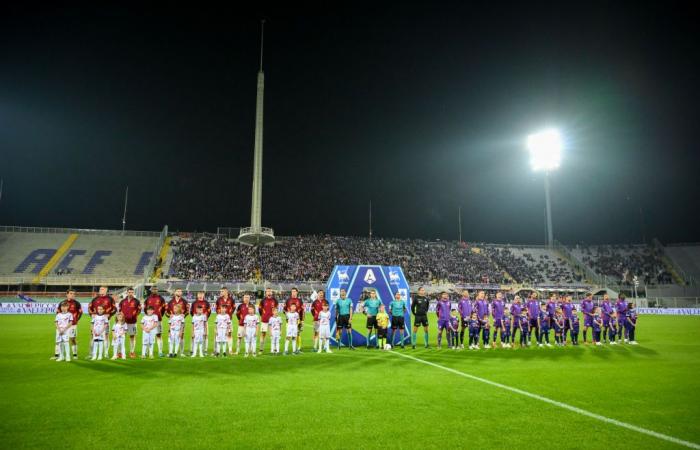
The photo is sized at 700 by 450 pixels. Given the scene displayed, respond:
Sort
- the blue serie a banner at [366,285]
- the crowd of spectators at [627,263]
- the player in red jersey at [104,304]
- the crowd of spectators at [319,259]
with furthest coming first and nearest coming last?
the crowd of spectators at [627,263], the crowd of spectators at [319,259], the blue serie a banner at [366,285], the player in red jersey at [104,304]

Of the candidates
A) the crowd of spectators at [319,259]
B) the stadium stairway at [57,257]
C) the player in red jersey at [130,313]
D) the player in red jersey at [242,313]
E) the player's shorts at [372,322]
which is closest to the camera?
the player in red jersey at [130,313]

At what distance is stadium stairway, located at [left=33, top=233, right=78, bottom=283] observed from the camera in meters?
41.8

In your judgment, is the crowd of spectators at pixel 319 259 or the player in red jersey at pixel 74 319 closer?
the player in red jersey at pixel 74 319

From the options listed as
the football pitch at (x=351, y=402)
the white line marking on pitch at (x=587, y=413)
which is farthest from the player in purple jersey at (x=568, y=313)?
the white line marking on pitch at (x=587, y=413)

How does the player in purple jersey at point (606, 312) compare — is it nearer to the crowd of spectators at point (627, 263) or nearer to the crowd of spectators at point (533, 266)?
the crowd of spectators at point (533, 266)

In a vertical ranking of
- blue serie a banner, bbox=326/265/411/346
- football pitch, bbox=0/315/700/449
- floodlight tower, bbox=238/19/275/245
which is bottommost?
football pitch, bbox=0/315/700/449

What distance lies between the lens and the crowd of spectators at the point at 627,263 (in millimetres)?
50812

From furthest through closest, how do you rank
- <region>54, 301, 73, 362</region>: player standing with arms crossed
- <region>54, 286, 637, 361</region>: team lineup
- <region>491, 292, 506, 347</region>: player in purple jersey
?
<region>491, 292, 506, 347</region>: player in purple jersey
<region>54, 286, 637, 361</region>: team lineup
<region>54, 301, 73, 362</region>: player standing with arms crossed

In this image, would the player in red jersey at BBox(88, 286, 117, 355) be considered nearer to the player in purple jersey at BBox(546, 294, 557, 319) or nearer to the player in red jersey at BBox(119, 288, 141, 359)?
the player in red jersey at BBox(119, 288, 141, 359)

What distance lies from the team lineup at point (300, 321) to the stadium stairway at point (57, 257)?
3513cm

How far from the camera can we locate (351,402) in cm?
Result: 723

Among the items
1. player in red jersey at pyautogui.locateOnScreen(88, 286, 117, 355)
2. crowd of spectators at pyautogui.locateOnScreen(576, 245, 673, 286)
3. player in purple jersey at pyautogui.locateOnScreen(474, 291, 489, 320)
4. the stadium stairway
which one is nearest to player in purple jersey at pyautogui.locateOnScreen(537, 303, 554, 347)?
player in purple jersey at pyautogui.locateOnScreen(474, 291, 489, 320)

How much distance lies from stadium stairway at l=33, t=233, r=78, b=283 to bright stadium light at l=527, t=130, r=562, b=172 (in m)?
54.5

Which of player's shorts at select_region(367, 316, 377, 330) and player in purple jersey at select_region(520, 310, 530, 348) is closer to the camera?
player's shorts at select_region(367, 316, 377, 330)
